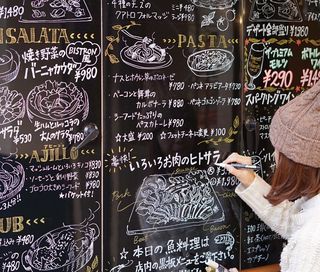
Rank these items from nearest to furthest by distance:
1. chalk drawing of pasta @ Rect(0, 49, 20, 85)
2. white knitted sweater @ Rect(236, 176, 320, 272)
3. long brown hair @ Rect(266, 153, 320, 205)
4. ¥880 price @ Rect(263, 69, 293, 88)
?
white knitted sweater @ Rect(236, 176, 320, 272) → long brown hair @ Rect(266, 153, 320, 205) → chalk drawing of pasta @ Rect(0, 49, 20, 85) → ¥880 price @ Rect(263, 69, 293, 88)

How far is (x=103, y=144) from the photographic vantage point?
2484mm

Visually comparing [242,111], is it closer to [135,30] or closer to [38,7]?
[135,30]

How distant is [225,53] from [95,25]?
707mm

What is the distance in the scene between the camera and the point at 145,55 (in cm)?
254

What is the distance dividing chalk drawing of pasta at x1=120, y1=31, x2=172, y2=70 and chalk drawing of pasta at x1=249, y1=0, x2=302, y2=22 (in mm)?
552

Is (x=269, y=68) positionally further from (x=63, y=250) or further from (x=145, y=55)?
(x=63, y=250)

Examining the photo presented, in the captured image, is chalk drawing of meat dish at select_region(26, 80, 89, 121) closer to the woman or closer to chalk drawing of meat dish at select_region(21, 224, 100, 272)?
chalk drawing of meat dish at select_region(21, 224, 100, 272)

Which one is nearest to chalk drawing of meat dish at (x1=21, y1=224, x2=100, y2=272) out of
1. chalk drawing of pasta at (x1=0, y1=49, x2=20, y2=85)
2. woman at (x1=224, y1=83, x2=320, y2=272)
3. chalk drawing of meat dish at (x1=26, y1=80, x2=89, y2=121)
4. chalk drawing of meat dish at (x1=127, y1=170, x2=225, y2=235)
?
chalk drawing of meat dish at (x1=127, y1=170, x2=225, y2=235)

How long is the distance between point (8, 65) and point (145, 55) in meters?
0.63

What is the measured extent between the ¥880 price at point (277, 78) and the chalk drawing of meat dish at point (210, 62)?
0.24 meters

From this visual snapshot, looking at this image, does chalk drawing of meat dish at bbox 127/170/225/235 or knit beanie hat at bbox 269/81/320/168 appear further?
chalk drawing of meat dish at bbox 127/170/225/235

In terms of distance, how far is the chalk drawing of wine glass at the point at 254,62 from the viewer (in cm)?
283

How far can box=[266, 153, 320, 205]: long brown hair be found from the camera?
1.99m

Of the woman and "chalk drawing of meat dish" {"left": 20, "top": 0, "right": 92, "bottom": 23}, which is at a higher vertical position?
"chalk drawing of meat dish" {"left": 20, "top": 0, "right": 92, "bottom": 23}
